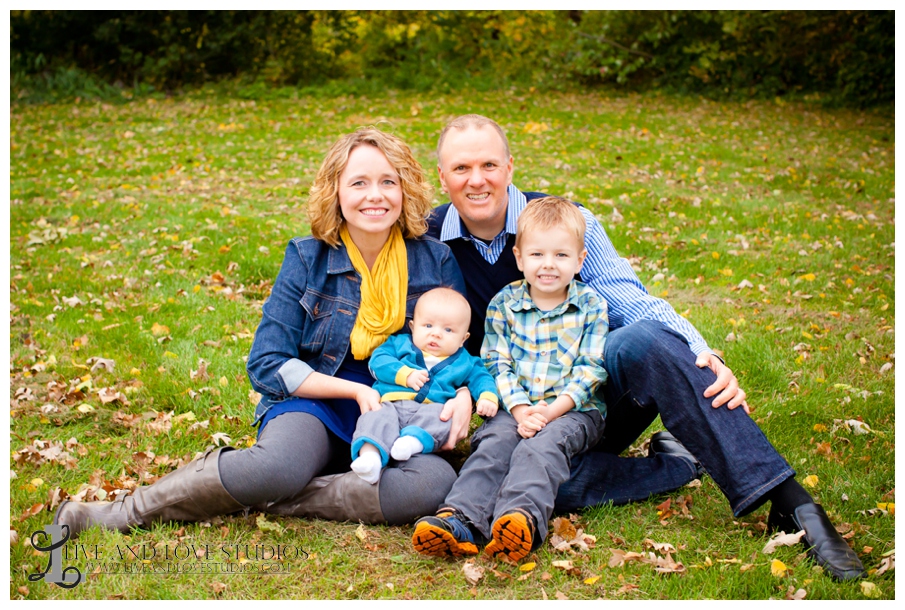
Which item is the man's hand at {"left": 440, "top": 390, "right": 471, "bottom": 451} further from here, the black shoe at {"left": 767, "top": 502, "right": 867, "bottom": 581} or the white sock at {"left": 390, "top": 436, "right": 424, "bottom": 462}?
the black shoe at {"left": 767, "top": 502, "right": 867, "bottom": 581}

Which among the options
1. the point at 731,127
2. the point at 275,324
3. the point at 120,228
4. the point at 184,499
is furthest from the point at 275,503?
the point at 731,127

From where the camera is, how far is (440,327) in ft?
11.2

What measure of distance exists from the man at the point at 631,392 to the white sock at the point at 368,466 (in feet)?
1.04

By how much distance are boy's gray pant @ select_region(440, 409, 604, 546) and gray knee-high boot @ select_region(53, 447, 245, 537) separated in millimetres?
897

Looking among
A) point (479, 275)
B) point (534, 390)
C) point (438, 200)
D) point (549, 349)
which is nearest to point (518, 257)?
point (479, 275)

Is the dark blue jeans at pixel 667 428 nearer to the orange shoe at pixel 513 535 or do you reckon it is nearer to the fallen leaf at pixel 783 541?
the fallen leaf at pixel 783 541

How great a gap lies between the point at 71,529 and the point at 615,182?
829cm

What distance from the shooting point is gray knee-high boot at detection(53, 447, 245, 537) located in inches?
120

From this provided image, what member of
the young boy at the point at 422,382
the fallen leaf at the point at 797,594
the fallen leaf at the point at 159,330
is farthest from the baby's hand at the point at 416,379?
the fallen leaf at the point at 159,330

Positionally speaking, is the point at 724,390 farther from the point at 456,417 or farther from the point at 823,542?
the point at 456,417

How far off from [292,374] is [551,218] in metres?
1.29

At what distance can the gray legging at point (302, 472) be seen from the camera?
9.92 ft

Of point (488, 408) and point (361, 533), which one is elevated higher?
point (488, 408)

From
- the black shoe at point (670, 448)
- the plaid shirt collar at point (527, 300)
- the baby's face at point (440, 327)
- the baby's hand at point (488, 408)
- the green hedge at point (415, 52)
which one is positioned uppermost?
the green hedge at point (415, 52)
